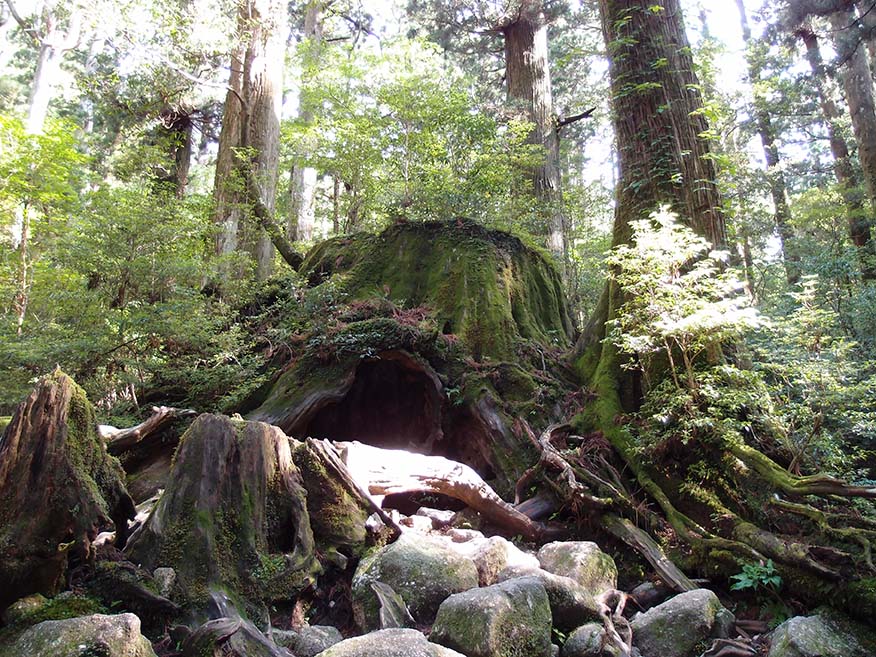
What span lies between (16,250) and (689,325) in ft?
32.8

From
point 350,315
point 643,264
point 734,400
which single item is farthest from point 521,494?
point 350,315

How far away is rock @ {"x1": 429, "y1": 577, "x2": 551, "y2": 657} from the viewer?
277 centimetres

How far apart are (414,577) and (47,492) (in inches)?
82.2

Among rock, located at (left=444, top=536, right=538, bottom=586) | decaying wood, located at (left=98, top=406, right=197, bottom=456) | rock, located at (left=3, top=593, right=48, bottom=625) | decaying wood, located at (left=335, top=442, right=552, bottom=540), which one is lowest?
rock, located at (left=444, top=536, right=538, bottom=586)

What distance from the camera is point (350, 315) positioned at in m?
6.40

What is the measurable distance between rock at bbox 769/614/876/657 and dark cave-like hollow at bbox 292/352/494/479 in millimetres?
2990

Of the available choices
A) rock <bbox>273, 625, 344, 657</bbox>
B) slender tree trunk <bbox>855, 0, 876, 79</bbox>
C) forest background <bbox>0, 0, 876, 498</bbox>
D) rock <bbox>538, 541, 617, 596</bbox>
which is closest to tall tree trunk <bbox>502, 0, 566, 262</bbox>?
forest background <bbox>0, 0, 876, 498</bbox>

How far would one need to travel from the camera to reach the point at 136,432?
4.68 meters

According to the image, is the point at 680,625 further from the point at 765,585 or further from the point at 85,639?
the point at 85,639

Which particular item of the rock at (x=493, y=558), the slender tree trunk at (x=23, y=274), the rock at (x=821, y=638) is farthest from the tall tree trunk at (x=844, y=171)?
the slender tree trunk at (x=23, y=274)

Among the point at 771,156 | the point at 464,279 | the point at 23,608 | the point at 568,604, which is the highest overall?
the point at 771,156

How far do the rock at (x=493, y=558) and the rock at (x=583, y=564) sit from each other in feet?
0.45

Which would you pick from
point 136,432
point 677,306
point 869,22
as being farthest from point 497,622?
point 869,22

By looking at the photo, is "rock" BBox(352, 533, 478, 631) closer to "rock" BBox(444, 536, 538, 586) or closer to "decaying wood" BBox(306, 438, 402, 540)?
"rock" BBox(444, 536, 538, 586)
